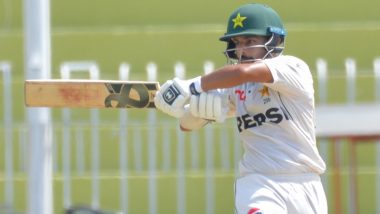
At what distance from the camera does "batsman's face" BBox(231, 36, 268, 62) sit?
5.34 meters

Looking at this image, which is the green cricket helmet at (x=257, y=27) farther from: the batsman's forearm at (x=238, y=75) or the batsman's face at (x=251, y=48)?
the batsman's forearm at (x=238, y=75)

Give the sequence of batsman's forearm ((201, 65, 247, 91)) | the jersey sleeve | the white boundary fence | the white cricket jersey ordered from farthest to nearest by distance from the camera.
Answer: the white boundary fence
the white cricket jersey
the jersey sleeve
batsman's forearm ((201, 65, 247, 91))

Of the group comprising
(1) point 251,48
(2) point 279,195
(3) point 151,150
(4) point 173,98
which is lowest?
(2) point 279,195

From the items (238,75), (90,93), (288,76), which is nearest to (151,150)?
(90,93)

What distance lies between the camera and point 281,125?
532 centimetres

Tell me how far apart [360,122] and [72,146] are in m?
2.65

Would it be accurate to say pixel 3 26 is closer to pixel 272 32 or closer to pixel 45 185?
pixel 45 185

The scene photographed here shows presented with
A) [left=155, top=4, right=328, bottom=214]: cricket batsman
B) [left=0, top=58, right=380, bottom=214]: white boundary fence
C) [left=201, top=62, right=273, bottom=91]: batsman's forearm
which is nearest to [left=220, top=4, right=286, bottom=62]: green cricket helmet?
[left=155, top=4, right=328, bottom=214]: cricket batsman

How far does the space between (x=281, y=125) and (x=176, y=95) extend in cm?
47

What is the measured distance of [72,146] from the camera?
902 centimetres

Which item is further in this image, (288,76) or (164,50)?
(164,50)

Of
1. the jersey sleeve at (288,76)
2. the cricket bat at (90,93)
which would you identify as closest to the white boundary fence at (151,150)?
the cricket bat at (90,93)

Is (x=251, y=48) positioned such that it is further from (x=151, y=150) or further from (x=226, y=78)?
(x=151, y=150)

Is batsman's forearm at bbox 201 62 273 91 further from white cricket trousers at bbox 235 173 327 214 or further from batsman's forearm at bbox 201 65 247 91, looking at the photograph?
white cricket trousers at bbox 235 173 327 214
